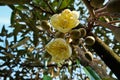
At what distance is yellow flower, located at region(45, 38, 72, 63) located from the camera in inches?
52.8

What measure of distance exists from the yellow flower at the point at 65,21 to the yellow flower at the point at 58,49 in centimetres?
5

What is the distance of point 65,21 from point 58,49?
122 millimetres

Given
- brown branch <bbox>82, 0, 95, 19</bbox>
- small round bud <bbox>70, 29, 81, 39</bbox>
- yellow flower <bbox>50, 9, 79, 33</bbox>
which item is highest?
yellow flower <bbox>50, 9, 79, 33</bbox>

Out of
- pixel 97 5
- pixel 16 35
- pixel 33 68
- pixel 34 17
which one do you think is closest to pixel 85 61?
pixel 97 5

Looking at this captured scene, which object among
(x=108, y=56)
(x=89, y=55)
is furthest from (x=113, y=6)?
(x=108, y=56)

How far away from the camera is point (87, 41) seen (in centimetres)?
137

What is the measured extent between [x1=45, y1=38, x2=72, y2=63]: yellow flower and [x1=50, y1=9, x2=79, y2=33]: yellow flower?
5cm

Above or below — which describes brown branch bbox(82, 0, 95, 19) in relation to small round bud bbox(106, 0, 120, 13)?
above

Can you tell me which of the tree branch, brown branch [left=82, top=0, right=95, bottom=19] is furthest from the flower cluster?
the tree branch

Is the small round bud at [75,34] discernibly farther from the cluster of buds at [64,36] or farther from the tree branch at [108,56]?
the tree branch at [108,56]

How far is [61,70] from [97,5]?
1.70m

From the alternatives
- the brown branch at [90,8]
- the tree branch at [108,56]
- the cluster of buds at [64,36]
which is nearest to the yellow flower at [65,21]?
the cluster of buds at [64,36]

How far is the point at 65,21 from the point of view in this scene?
1.41 m

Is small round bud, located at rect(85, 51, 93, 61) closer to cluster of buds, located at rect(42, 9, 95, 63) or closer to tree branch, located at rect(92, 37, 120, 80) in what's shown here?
cluster of buds, located at rect(42, 9, 95, 63)
